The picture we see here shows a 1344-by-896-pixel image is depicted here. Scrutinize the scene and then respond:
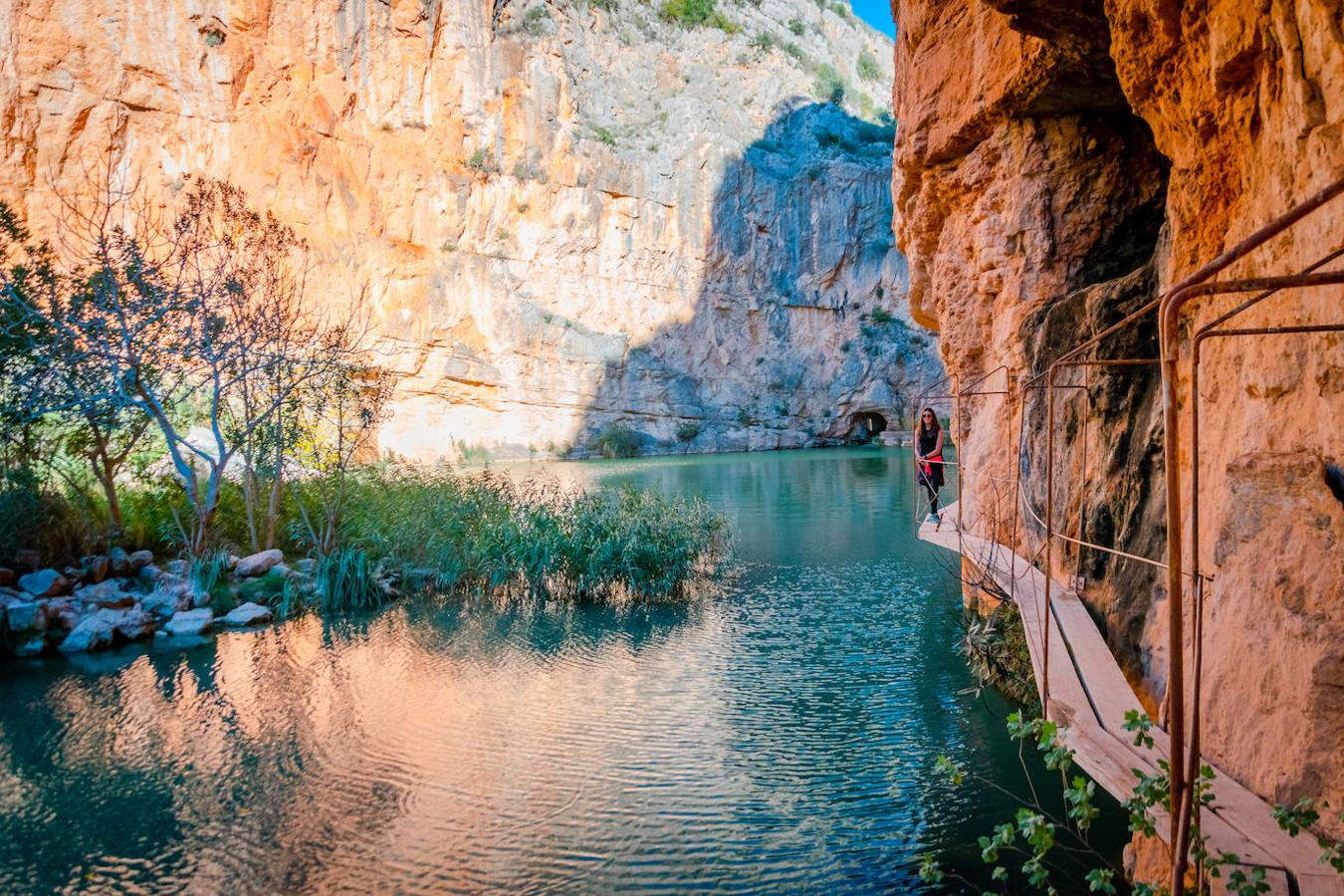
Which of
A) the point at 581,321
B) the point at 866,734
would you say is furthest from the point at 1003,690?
the point at 581,321

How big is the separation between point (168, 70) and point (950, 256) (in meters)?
37.0

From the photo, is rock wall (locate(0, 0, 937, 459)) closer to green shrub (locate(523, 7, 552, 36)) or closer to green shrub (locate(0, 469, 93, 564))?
green shrub (locate(523, 7, 552, 36))

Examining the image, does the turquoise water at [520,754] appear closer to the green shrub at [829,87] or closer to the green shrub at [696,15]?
the green shrub at [696,15]

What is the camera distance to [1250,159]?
313 cm

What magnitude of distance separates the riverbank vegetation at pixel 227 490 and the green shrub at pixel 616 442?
29.0m

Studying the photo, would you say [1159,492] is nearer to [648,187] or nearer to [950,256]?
[950,256]

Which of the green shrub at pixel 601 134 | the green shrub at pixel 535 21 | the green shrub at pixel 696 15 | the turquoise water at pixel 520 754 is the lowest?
the turquoise water at pixel 520 754

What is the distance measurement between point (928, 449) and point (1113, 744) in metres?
7.21

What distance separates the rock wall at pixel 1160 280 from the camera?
2352 mm

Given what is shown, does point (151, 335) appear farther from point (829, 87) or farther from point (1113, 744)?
point (829, 87)

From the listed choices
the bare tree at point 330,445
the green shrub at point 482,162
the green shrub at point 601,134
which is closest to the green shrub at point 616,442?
the green shrub at point 482,162

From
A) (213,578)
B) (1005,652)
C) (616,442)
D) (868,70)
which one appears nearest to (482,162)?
(616,442)

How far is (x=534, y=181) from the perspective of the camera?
40562mm

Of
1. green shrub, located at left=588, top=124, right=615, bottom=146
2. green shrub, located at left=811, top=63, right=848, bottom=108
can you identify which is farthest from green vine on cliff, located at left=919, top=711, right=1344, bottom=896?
green shrub, located at left=811, top=63, right=848, bottom=108
